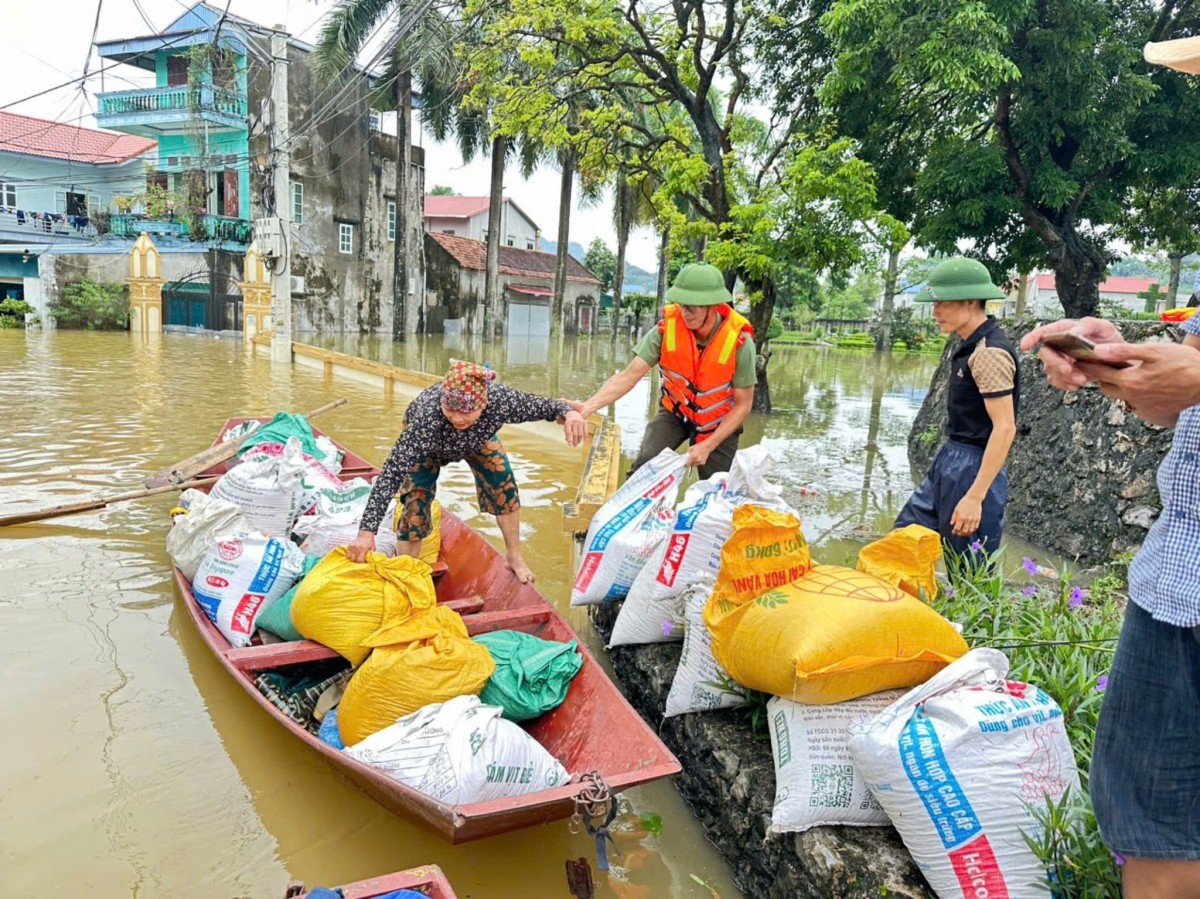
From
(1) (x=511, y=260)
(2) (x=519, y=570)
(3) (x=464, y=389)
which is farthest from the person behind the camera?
(1) (x=511, y=260)

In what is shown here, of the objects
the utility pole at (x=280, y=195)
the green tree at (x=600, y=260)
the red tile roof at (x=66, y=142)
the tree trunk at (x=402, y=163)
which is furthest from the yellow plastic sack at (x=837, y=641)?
the green tree at (x=600, y=260)

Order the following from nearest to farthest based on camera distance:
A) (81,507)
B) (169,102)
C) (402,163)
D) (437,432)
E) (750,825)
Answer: (750,825)
(437,432)
(81,507)
(402,163)
(169,102)

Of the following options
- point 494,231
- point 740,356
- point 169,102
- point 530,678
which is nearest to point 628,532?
point 530,678

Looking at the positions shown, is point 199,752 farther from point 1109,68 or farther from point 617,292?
point 617,292

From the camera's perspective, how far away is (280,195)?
14008 millimetres

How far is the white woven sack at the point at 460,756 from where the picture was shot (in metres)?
2.22

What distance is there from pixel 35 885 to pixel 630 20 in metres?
10.6

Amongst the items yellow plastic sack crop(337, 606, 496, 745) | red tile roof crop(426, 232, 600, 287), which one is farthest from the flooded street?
red tile roof crop(426, 232, 600, 287)

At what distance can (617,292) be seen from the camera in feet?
98.0

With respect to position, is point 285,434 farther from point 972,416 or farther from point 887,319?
point 887,319

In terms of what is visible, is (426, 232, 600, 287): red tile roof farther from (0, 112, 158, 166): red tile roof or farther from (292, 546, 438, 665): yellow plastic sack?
(292, 546, 438, 665): yellow plastic sack

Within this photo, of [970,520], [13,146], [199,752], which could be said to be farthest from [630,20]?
[13,146]

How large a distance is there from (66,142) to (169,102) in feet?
17.8

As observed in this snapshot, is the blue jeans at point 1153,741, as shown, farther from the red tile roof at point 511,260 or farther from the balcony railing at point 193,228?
the red tile roof at point 511,260
